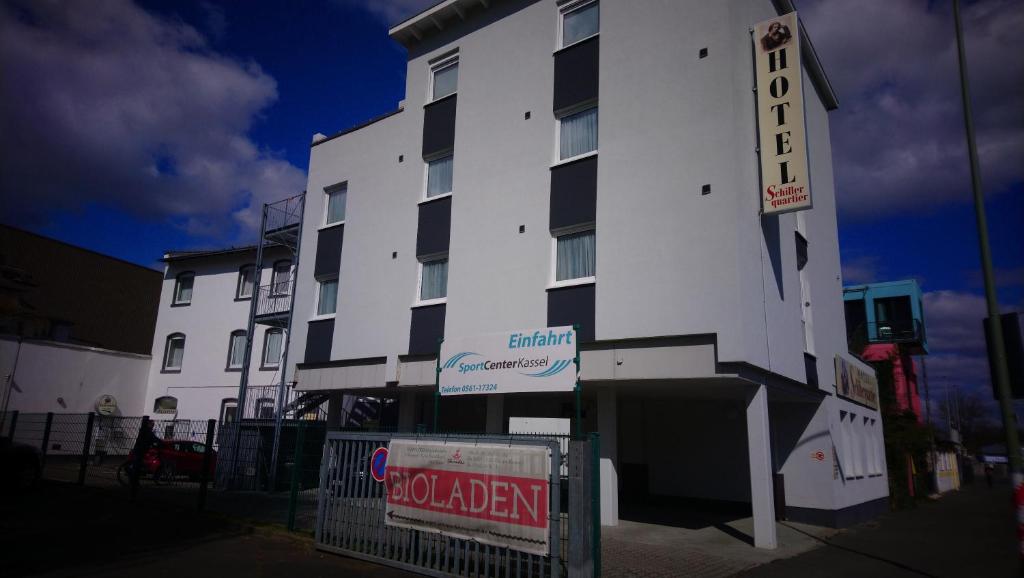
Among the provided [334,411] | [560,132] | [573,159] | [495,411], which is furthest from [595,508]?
[334,411]

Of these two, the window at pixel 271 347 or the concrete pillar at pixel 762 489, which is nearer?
the concrete pillar at pixel 762 489

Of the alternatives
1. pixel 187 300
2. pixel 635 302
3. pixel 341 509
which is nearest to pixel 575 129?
pixel 635 302

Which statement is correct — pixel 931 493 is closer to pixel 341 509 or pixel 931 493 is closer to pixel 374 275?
pixel 374 275

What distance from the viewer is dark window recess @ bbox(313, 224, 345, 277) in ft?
63.3

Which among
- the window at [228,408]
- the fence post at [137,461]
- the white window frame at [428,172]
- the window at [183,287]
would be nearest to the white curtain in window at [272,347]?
the window at [228,408]

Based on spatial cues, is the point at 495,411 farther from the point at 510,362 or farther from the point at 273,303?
the point at 273,303

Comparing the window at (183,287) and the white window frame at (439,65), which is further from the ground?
the white window frame at (439,65)

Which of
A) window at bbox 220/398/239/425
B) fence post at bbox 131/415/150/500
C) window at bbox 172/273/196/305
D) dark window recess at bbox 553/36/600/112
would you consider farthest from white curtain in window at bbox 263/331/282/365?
dark window recess at bbox 553/36/600/112

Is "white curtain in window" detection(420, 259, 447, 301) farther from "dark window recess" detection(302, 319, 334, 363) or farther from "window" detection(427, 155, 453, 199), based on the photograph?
"dark window recess" detection(302, 319, 334, 363)

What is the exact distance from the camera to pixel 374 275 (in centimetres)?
1794

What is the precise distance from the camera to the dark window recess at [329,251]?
1930cm

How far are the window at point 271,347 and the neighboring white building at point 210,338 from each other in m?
0.04

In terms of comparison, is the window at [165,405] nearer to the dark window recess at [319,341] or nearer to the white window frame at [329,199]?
the dark window recess at [319,341]

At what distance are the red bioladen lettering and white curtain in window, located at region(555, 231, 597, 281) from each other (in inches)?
263
